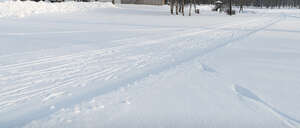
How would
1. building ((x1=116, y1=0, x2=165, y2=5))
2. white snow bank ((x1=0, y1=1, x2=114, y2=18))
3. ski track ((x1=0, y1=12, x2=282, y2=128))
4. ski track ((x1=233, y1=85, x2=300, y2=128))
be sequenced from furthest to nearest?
building ((x1=116, y1=0, x2=165, y2=5)) → white snow bank ((x1=0, y1=1, x2=114, y2=18)) → ski track ((x1=0, y1=12, x2=282, y2=128)) → ski track ((x1=233, y1=85, x2=300, y2=128))

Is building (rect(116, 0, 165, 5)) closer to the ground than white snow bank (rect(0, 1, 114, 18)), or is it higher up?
→ higher up

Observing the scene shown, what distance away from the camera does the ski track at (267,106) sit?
2.75 meters

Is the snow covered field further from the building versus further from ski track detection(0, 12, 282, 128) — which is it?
the building

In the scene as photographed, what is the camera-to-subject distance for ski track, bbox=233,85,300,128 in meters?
2.75

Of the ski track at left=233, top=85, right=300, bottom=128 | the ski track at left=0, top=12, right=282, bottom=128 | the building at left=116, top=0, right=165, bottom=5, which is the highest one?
the building at left=116, top=0, right=165, bottom=5

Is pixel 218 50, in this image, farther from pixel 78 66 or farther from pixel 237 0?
Result: pixel 237 0

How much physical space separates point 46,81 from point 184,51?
374 centimetres

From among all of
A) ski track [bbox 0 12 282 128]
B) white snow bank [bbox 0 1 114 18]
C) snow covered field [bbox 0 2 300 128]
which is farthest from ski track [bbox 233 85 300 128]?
white snow bank [bbox 0 1 114 18]

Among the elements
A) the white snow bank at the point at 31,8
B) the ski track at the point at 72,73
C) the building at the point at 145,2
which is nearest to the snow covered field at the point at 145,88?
the ski track at the point at 72,73

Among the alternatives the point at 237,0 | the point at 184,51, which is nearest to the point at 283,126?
the point at 184,51

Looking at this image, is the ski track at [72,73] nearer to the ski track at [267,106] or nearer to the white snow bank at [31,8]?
the ski track at [267,106]

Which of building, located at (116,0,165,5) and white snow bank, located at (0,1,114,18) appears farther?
building, located at (116,0,165,5)

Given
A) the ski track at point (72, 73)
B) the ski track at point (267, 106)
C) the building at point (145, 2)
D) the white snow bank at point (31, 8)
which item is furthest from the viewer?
the building at point (145, 2)

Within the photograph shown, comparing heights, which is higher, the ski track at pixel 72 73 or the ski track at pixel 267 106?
the ski track at pixel 72 73
